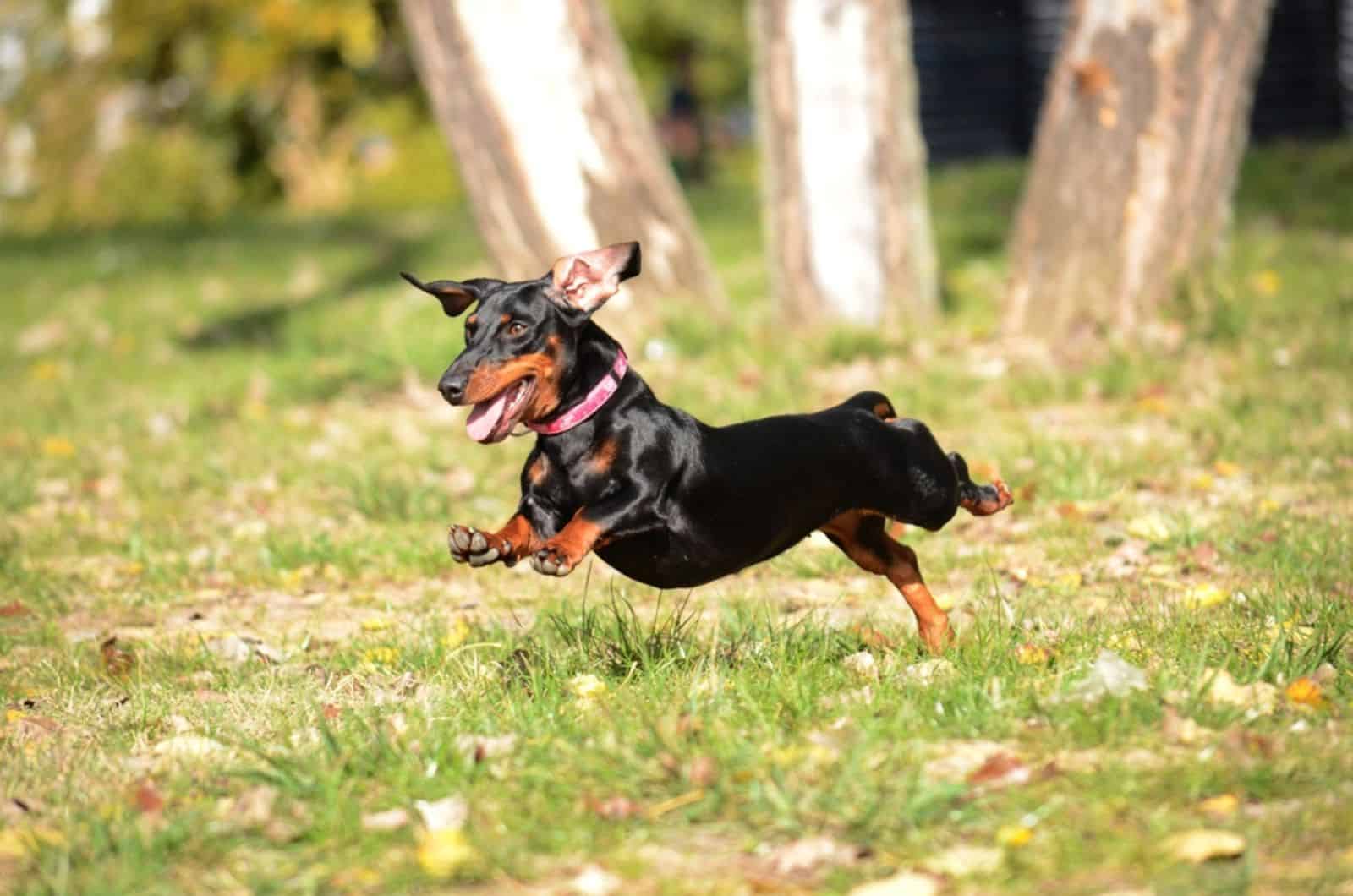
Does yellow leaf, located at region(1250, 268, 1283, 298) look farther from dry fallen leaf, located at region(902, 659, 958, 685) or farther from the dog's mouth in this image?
the dog's mouth

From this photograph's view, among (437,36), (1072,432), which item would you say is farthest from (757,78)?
(1072,432)

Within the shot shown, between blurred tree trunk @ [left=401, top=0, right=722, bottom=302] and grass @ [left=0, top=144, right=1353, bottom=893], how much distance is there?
2.05 feet

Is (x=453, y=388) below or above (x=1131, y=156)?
above

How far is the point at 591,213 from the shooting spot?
28.7ft

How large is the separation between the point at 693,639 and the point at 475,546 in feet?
3.36

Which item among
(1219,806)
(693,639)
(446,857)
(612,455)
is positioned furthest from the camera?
(693,639)

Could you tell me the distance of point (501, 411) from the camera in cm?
369

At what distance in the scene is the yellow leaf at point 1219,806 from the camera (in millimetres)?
3217

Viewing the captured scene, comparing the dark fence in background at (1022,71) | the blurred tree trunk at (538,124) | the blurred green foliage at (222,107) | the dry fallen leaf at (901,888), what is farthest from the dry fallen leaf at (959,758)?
the blurred green foliage at (222,107)

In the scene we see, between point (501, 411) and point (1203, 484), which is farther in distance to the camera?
point (1203, 484)

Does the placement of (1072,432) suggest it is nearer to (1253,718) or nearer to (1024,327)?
(1024,327)

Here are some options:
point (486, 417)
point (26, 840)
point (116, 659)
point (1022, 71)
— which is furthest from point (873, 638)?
point (1022, 71)

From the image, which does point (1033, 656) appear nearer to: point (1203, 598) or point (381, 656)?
point (1203, 598)

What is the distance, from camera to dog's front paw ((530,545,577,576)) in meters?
3.55
